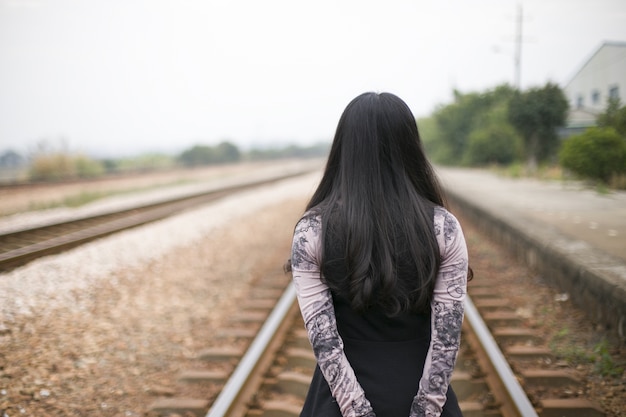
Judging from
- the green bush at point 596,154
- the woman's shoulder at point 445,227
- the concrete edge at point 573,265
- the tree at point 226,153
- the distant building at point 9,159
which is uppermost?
the tree at point 226,153

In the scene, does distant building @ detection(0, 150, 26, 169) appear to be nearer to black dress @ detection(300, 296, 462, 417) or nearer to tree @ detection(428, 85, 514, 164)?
tree @ detection(428, 85, 514, 164)

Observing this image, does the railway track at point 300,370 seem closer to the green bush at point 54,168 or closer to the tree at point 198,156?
the green bush at point 54,168

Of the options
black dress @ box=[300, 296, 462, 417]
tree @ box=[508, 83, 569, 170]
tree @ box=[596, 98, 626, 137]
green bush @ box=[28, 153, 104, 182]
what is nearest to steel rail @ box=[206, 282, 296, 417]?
black dress @ box=[300, 296, 462, 417]

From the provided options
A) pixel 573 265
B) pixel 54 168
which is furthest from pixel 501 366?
pixel 54 168

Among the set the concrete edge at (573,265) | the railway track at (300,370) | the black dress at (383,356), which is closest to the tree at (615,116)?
the concrete edge at (573,265)

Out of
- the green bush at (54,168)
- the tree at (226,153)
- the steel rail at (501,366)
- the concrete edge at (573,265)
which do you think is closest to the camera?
the steel rail at (501,366)

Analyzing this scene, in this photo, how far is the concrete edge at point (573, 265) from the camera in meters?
3.89

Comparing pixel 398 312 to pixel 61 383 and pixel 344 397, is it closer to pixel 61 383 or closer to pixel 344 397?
pixel 344 397

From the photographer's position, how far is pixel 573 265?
4777 millimetres

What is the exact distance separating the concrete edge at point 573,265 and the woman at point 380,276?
312 cm

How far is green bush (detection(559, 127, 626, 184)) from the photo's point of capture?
7.25 m

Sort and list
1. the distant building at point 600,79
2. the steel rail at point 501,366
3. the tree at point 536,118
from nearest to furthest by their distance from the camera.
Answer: the steel rail at point 501,366 → the distant building at point 600,79 → the tree at point 536,118

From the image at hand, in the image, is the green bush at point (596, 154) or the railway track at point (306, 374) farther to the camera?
the green bush at point (596, 154)

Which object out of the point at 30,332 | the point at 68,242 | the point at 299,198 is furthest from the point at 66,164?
the point at 30,332
